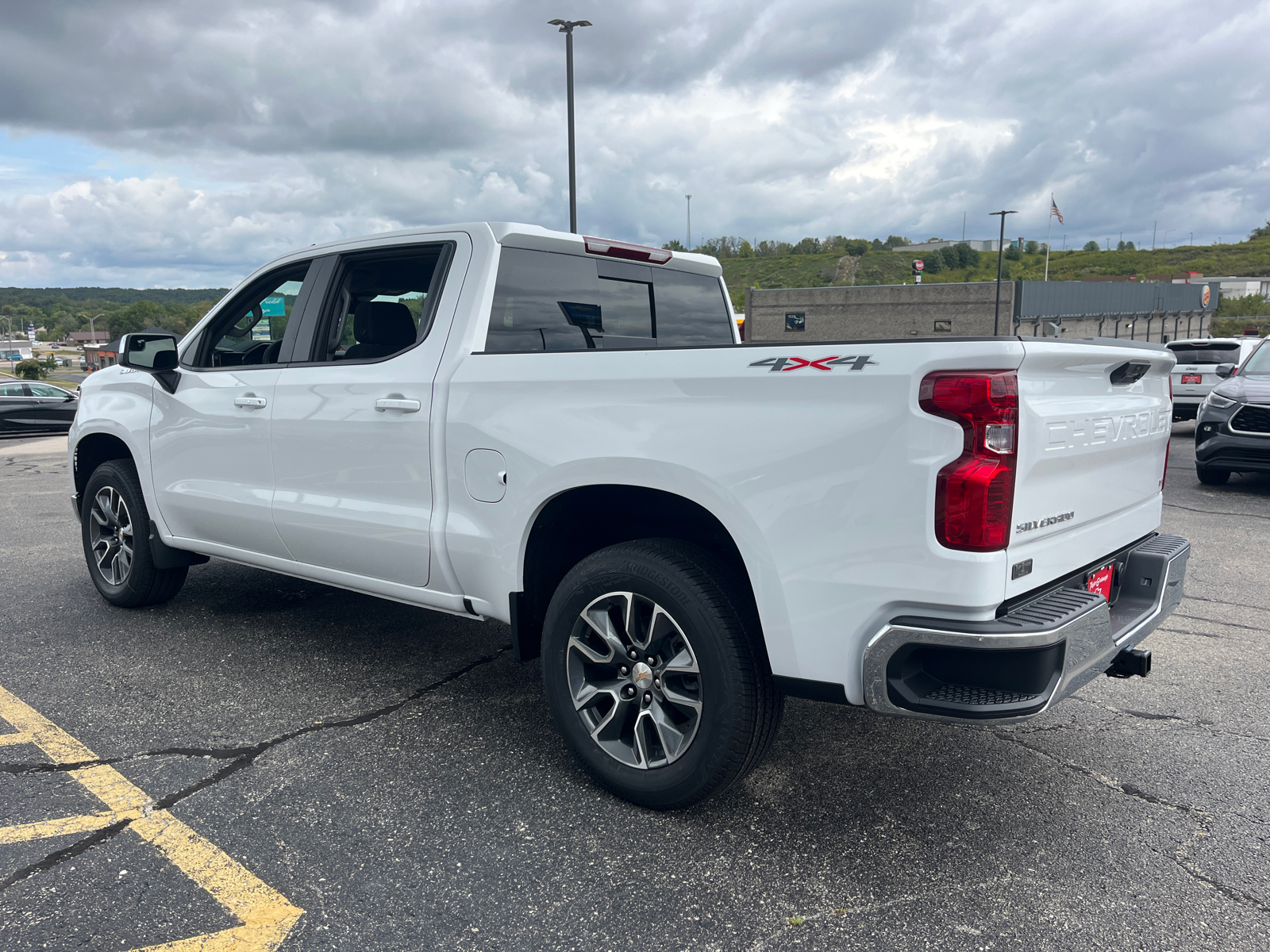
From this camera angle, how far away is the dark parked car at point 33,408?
1941 centimetres

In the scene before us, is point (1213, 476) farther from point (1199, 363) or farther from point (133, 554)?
point (133, 554)

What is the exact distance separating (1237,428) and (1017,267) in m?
130

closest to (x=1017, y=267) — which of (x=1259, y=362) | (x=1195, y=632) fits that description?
(x=1259, y=362)

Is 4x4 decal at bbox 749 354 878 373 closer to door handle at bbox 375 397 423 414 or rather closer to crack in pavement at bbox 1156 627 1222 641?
door handle at bbox 375 397 423 414

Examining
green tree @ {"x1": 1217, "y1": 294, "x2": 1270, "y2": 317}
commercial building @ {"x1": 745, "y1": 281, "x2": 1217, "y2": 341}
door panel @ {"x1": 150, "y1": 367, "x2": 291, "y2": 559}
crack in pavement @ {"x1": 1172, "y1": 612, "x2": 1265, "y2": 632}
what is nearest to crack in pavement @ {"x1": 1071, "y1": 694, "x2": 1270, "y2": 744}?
crack in pavement @ {"x1": 1172, "y1": 612, "x2": 1265, "y2": 632}

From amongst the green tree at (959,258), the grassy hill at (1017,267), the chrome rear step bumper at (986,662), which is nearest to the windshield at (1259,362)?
the chrome rear step bumper at (986,662)

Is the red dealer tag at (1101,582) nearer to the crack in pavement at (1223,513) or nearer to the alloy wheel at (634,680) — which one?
the alloy wheel at (634,680)

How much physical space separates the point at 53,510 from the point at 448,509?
753cm

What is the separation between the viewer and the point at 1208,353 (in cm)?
1445

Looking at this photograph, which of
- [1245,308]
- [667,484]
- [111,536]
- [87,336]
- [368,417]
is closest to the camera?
[667,484]

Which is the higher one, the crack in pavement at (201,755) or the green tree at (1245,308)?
the green tree at (1245,308)

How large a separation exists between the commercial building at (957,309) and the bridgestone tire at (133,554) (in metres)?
45.4

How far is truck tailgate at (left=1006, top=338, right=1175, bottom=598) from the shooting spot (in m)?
2.43

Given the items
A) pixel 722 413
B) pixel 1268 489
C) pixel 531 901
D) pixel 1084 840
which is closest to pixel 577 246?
pixel 722 413
